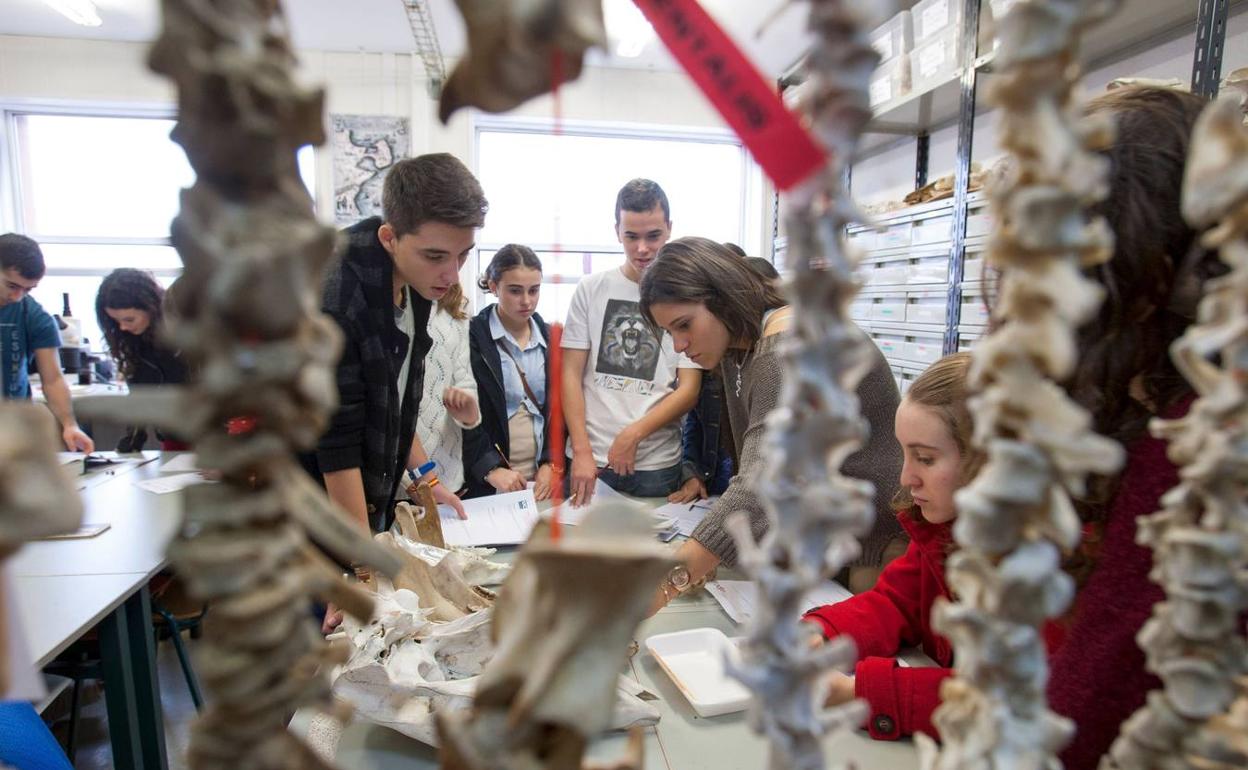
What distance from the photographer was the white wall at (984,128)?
160 cm

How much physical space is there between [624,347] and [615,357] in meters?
0.04

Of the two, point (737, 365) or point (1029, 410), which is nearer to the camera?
point (1029, 410)

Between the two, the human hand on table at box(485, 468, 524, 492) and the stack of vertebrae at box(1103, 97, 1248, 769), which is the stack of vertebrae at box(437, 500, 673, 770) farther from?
the human hand on table at box(485, 468, 524, 492)

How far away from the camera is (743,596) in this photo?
3.98 ft

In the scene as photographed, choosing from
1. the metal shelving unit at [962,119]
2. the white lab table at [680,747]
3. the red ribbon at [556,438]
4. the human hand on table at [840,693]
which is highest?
the metal shelving unit at [962,119]

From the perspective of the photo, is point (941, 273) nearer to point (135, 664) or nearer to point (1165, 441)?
point (1165, 441)

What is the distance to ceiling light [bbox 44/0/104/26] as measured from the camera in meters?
3.11

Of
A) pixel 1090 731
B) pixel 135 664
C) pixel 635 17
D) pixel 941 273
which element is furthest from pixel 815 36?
pixel 635 17

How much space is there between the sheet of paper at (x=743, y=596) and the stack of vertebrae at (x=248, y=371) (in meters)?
0.97

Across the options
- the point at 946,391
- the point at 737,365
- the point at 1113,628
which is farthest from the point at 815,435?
the point at 737,365

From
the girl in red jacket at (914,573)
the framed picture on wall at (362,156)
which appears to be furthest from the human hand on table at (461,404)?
the framed picture on wall at (362,156)

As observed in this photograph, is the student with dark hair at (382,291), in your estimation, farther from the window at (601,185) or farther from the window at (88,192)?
the window at (88,192)

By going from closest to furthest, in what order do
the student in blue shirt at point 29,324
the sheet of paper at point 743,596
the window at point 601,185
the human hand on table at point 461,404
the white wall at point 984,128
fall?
the sheet of paper at point 743,596 → the white wall at point 984,128 → the human hand on table at point 461,404 → the student in blue shirt at point 29,324 → the window at point 601,185

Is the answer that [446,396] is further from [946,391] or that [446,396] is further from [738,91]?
[738,91]
